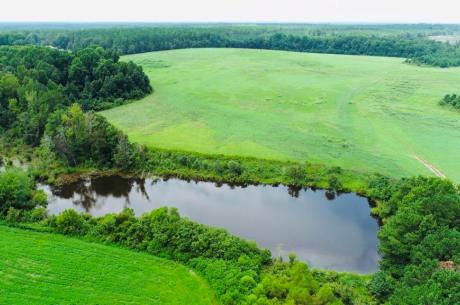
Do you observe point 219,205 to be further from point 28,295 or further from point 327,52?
point 327,52

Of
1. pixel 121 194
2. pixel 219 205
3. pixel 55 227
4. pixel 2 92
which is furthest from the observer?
pixel 2 92

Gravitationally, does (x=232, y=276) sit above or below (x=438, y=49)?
below

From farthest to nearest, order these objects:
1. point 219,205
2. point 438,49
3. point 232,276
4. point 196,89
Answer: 1. point 438,49
2. point 196,89
3. point 219,205
4. point 232,276

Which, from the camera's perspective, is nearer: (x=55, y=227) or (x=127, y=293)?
(x=127, y=293)

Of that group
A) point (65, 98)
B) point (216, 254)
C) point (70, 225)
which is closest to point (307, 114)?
point (65, 98)

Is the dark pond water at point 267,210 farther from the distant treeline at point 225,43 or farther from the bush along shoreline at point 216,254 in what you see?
the distant treeline at point 225,43

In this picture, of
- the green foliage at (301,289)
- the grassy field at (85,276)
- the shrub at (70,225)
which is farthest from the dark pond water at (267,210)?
the grassy field at (85,276)

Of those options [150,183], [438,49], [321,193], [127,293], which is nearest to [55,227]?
[127,293]

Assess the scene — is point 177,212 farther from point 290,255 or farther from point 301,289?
point 301,289
